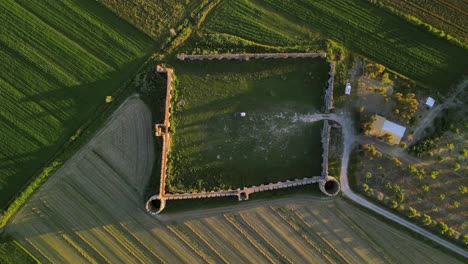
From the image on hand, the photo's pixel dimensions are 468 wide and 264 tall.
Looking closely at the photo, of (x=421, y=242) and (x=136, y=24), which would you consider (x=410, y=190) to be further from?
(x=136, y=24)

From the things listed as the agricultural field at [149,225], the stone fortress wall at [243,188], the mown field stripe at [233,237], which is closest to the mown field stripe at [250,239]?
the agricultural field at [149,225]

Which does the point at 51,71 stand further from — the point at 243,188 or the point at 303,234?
the point at 303,234

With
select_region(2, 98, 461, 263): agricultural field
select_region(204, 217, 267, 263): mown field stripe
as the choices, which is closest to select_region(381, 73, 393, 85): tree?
select_region(2, 98, 461, 263): agricultural field

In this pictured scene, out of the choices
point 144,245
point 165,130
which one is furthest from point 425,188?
point 144,245

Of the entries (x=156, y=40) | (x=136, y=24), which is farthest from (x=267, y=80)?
(x=136, y=24)

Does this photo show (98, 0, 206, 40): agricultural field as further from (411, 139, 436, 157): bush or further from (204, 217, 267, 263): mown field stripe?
(411, 139, 436, 157): bush

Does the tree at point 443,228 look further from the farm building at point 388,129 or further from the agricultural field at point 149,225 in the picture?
the farm building at point 388,129

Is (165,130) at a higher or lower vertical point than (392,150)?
higher
